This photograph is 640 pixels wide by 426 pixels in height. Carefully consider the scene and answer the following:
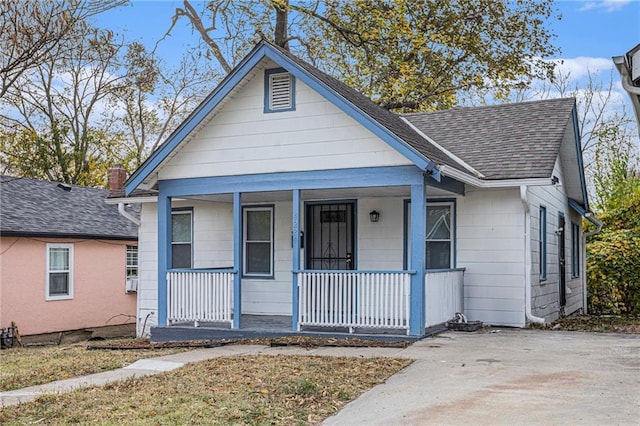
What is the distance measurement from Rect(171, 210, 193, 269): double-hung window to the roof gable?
2.55 metres

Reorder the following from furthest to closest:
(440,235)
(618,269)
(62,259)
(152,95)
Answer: (152,95), (62,259), (618,269), (440,235)

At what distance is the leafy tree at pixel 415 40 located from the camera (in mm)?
24078

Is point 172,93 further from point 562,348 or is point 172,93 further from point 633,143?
point 562,348

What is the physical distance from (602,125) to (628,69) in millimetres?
28659

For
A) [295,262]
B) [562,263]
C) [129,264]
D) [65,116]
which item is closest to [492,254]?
[295,262]

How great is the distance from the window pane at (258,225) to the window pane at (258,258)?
5.7 inches

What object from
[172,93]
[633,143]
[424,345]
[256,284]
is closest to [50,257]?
[256,284]

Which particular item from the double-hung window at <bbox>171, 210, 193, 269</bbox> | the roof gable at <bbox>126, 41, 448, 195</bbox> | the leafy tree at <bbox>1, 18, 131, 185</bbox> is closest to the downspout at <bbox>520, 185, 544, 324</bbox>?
the roof gable at <bbox>126, 41, 448, 195</bbox>

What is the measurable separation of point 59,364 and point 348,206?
6.03 meters

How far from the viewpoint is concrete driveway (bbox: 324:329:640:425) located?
6027mm

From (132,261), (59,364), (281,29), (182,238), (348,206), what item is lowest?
(59,364)

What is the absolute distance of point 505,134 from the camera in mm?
13844

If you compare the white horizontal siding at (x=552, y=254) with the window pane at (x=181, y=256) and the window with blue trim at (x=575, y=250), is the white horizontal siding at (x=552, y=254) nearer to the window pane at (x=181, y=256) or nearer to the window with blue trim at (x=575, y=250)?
the window with blue trim at (x=575, y=250)

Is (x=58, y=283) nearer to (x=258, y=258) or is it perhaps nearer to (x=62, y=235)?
(x=62, y=235)
